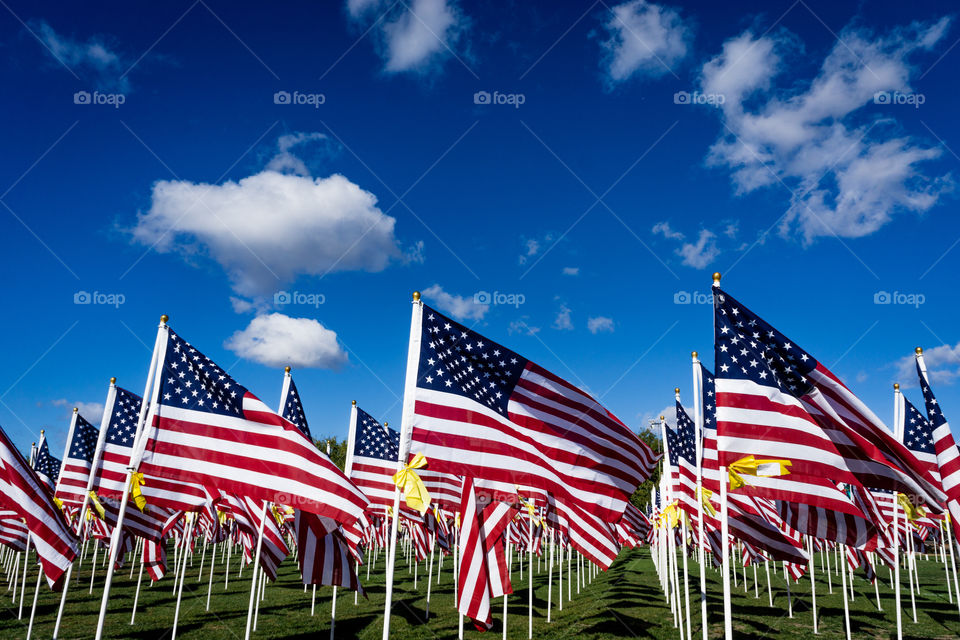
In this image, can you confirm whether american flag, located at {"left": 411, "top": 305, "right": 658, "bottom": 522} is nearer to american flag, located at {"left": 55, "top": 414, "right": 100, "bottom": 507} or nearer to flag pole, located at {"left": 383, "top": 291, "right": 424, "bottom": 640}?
flag pole, located at {"left": 383, "top": 291, "right": 424, "bottom": 640}

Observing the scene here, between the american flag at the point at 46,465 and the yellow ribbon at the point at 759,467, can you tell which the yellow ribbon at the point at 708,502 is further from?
the american flag at the point at 46,465

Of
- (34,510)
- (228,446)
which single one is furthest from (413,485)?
(34,510)

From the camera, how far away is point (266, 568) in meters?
13.9

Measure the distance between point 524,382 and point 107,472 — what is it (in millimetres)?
12849

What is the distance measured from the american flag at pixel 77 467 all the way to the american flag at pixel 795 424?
1932cm

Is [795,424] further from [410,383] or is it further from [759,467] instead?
[410,383]

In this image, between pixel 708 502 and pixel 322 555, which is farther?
pixel 708 502

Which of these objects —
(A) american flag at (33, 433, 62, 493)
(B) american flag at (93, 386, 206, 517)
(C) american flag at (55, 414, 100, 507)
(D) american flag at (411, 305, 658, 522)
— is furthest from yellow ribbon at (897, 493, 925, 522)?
(A) american flag at (33, 433, 62, 493)

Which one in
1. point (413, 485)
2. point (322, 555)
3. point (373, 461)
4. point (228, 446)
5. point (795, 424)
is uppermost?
point (795, 424)

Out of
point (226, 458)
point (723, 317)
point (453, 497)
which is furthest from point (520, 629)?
point (723, 317)

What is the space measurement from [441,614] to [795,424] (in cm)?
1771

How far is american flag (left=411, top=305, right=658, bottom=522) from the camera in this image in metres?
9.41

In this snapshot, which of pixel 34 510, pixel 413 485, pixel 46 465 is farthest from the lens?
pixel 46 465

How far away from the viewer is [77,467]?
67.8ft
